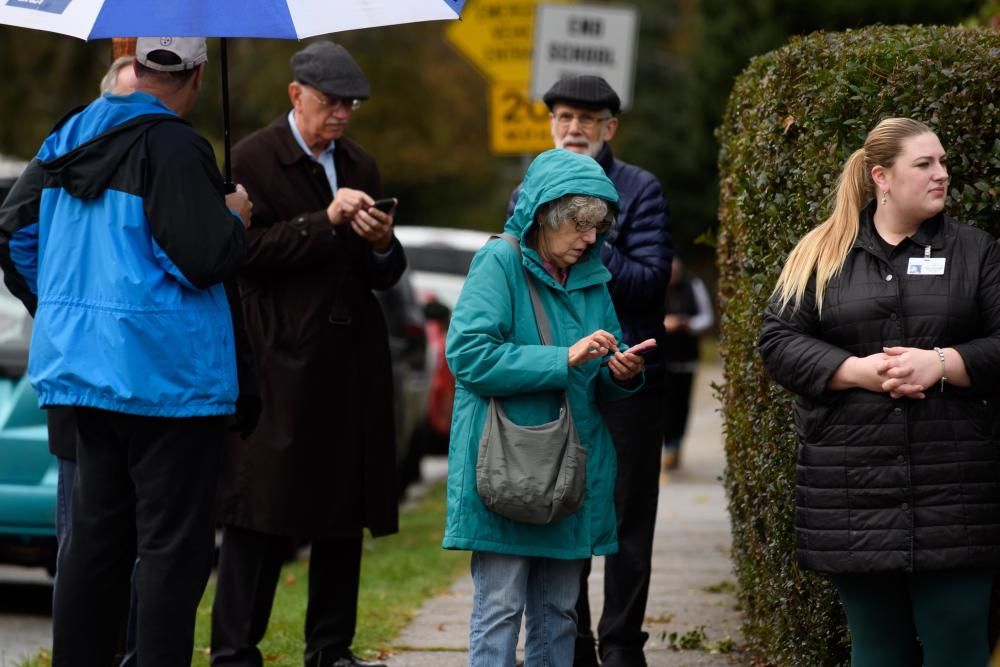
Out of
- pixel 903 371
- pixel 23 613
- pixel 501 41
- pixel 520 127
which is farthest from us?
pixel 501 41

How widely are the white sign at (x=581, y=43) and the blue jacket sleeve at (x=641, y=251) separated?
4636 millimetres

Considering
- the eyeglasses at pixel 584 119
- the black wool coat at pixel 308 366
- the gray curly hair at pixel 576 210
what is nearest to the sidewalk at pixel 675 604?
the black wool coat at pixel 308 366

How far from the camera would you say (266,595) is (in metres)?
5.97

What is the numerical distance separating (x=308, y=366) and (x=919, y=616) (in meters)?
2.46

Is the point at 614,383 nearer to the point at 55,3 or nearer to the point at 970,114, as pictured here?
the point at 970,114

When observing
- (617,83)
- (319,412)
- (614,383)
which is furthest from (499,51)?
(614,383)

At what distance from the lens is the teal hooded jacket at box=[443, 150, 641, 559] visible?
4684 mm

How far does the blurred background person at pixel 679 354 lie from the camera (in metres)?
13.4

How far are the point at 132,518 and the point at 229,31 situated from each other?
1430mm

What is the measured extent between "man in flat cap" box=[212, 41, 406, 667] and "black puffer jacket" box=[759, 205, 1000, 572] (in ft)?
6.48

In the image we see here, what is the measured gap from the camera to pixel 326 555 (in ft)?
20.1

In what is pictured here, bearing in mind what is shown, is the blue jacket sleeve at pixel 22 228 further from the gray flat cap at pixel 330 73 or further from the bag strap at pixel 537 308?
the bag strap at pixel 537 308

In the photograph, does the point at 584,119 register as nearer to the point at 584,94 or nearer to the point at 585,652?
the point at 584,94

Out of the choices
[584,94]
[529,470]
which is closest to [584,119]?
[584,94]
